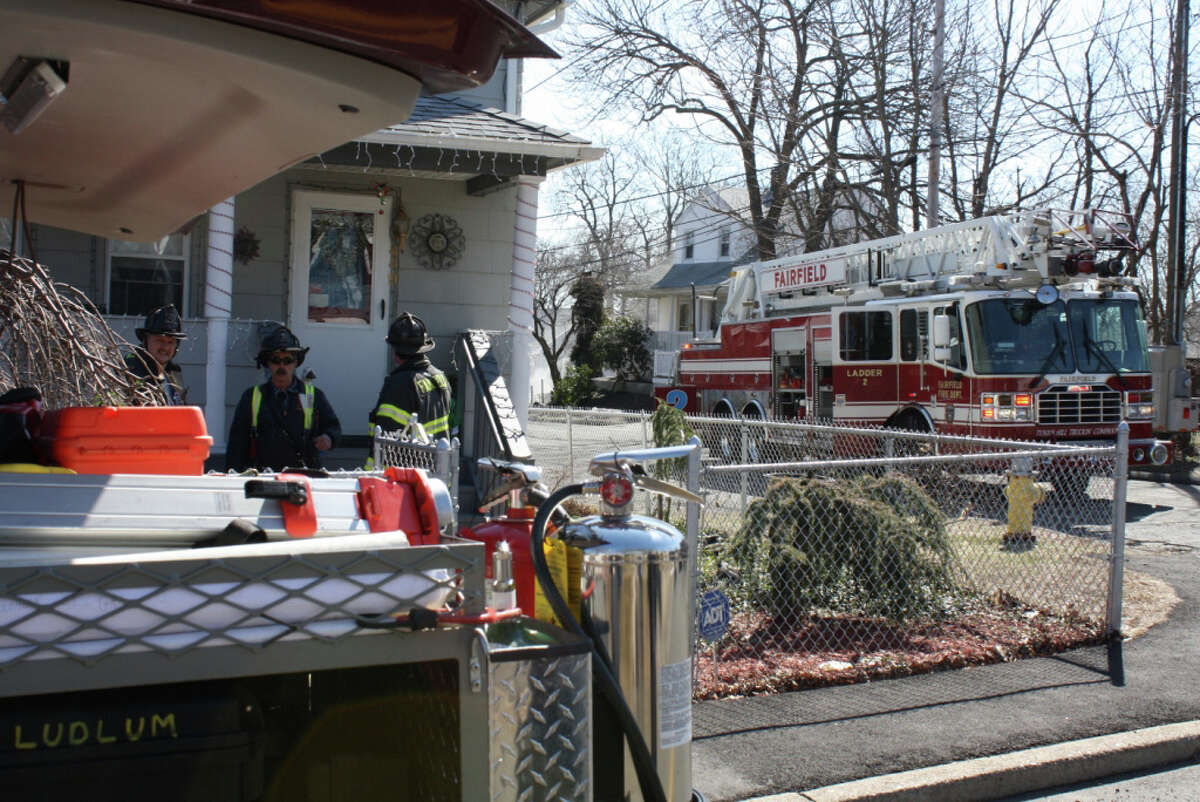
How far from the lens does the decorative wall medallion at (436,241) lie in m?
11.1

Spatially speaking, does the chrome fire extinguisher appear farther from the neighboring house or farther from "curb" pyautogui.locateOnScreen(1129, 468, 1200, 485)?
the neighboring house

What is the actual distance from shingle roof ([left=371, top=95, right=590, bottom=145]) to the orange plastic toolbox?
6992 mm

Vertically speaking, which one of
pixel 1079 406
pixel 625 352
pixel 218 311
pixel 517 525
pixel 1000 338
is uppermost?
pixel 625 352

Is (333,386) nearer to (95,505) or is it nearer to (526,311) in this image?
(526,311)

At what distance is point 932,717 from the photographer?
5281 mm

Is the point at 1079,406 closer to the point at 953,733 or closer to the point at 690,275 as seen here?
the point at 953,733

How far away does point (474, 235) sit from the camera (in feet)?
37.3

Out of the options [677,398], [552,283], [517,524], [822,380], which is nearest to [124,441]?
[517,524]

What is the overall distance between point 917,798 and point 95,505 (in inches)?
139

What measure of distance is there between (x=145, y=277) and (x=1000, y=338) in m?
9.38

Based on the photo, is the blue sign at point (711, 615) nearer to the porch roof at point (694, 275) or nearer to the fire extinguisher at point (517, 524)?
the fire extinguisher at point (517, 524)

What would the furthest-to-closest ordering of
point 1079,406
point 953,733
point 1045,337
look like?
point 1045,337
point 1079,406
point 953,733

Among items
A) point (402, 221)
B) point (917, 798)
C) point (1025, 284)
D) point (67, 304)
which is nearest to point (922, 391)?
point (1025, 284)

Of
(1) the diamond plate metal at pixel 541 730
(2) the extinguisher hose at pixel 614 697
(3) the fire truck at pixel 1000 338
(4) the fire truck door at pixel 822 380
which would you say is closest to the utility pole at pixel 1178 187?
(3) the fire truck at pixel 1000 338
